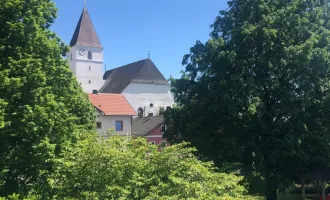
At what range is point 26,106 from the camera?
11.5 m

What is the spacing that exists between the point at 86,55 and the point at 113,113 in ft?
104

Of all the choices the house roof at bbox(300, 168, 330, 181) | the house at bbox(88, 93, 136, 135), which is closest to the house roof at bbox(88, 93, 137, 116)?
the house at bbox(88, 93, 136, 135)

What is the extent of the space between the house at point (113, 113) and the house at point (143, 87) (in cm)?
1903

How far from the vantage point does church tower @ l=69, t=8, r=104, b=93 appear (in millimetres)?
77688

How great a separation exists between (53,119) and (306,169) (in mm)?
12974

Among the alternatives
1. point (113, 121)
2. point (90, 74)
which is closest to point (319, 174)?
point (113, 121)

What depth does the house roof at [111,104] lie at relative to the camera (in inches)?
1982

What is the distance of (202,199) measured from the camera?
28.5 ft

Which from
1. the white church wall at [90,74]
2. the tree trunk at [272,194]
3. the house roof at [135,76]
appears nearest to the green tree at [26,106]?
the tree trunk at [272,194]

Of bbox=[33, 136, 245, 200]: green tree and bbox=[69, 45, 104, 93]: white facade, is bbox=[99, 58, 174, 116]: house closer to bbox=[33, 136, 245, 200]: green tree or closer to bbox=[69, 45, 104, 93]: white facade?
bbox=[69, 45, 104, 93]: white facade

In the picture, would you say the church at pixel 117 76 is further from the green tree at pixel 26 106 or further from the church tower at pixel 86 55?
the green tree at pixel 26 106

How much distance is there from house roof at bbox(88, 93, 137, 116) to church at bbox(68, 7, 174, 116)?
732 inches

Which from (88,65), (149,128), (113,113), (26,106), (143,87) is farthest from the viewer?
(88,65)

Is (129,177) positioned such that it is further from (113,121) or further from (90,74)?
(90,74)
